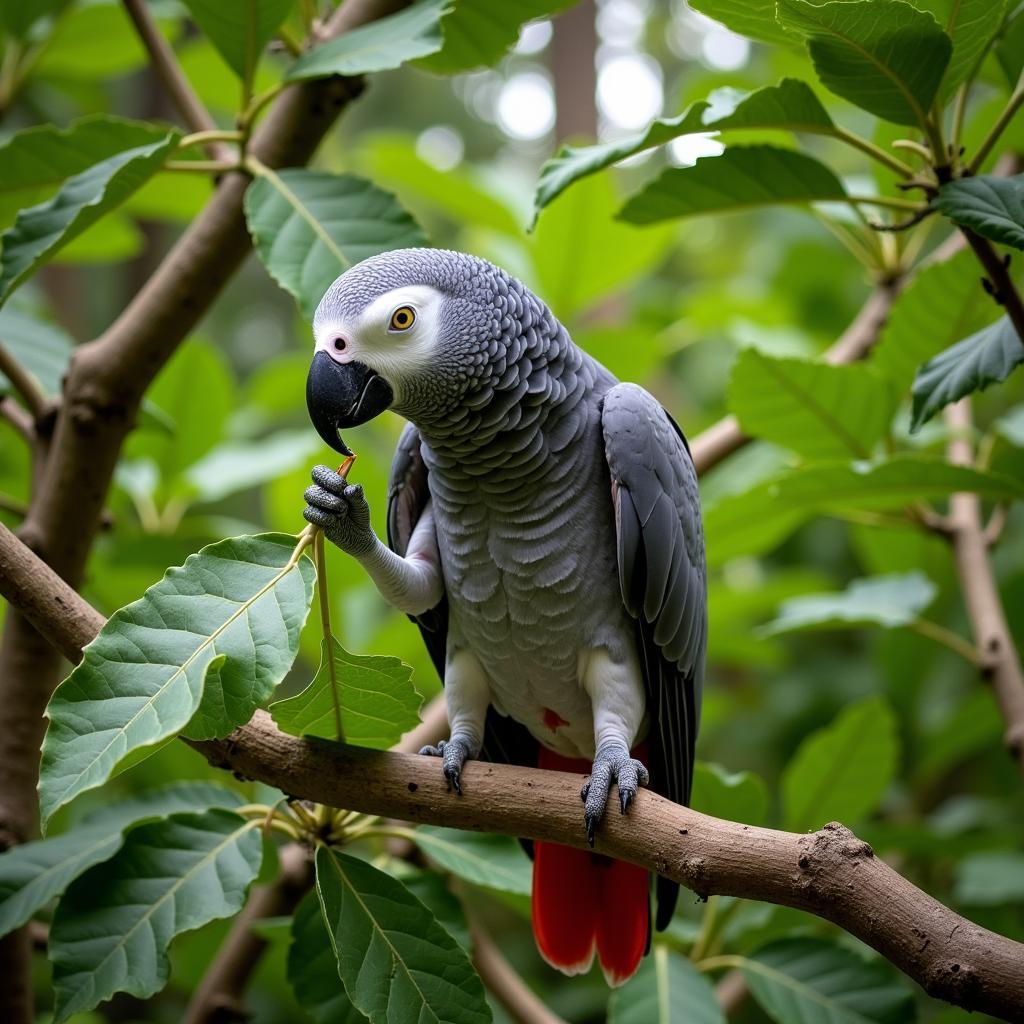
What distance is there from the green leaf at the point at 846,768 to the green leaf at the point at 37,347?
1278mm

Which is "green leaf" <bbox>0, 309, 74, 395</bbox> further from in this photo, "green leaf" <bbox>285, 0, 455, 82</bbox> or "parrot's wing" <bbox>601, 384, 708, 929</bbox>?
"parrot's wing" <bbox>601, 384, 708, 929</bbox>

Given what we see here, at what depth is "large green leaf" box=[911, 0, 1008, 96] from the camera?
98 cm

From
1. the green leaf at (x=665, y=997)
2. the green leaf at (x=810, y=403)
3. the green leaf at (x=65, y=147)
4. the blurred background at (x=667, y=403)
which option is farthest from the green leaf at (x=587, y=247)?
the green leaf at (x=665, y=997)

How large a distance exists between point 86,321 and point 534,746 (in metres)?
2.42

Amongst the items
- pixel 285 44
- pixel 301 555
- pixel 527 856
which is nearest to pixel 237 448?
pixel 285 44

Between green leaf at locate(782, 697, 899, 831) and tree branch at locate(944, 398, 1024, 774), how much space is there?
0.17m

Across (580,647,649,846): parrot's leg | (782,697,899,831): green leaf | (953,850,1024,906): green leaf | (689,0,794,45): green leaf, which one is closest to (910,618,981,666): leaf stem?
(782,697,899,831): green leaf

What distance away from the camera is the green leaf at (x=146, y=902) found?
109 centimetres

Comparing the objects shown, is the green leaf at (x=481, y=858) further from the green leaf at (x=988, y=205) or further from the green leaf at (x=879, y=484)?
the green leaf at (x=988, y=205)

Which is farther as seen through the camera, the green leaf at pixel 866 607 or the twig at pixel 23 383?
the green leaf at pixel 866 607

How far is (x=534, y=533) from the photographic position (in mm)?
1167

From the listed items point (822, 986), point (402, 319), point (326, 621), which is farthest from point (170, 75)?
point (822, 986)

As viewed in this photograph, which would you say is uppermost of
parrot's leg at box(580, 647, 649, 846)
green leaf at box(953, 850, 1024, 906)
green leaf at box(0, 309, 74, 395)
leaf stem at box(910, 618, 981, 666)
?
green leaf at box(0, 309, 74, 395)

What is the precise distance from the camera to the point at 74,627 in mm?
959
